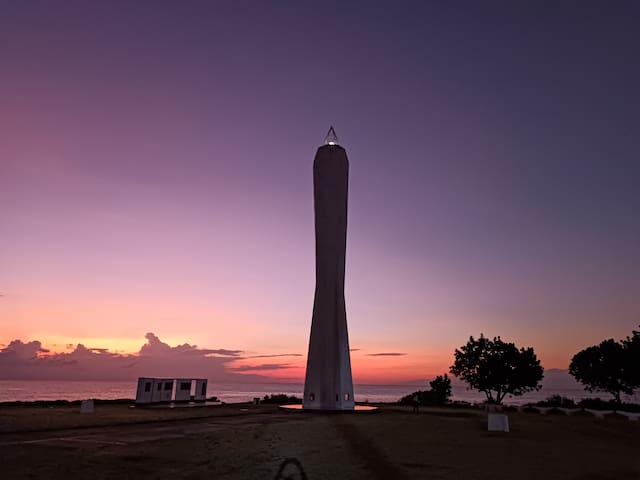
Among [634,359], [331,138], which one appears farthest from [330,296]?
[634,359]

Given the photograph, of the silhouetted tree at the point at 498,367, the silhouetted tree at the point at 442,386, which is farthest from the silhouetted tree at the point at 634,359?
the silhouetted tree at the point at 442,386

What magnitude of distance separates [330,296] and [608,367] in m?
39.0

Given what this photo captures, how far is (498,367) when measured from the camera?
171 feet

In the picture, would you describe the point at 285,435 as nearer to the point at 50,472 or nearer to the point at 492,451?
the point at 492,451

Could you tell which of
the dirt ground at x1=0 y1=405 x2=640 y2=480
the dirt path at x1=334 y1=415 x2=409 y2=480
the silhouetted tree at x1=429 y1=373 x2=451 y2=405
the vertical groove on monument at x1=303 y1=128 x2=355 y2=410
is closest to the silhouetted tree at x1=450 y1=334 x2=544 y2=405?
the silhouetted tree at x1=429 y1=373 x2=451 y2=405

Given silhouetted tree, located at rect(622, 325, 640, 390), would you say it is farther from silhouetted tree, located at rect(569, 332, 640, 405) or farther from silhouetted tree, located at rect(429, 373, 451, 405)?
silhouetted tree, located at rect(429, 373, 451, 405)

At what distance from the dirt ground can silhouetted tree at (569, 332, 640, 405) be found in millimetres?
35701

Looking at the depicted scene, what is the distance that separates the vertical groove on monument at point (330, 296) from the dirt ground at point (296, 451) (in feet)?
41.4

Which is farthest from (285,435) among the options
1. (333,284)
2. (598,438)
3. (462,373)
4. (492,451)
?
(462,373)

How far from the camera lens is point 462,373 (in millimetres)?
54031

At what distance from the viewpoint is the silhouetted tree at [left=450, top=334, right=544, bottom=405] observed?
2045 inches

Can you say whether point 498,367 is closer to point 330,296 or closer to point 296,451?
point 330,296

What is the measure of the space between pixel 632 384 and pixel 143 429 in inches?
2042

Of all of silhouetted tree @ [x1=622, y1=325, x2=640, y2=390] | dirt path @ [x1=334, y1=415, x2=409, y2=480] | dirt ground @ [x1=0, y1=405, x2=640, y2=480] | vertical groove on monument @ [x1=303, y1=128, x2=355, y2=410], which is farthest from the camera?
silhouetted tree @ [x1=622, y1=325, x2=640, y2=390]
